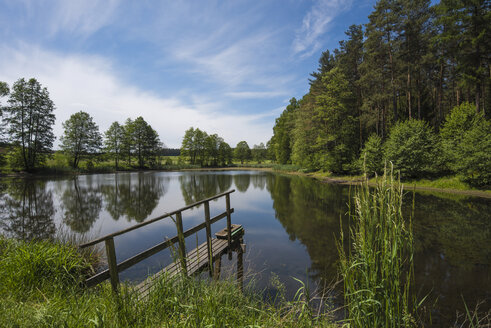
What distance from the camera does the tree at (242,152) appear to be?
78.4 metres

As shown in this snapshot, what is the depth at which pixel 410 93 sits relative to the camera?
72.4 ft

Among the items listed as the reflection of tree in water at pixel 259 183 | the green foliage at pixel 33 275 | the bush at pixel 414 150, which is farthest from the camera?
the reflection of tree in water at pixel 259 183

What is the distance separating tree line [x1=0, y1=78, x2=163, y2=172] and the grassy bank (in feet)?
130

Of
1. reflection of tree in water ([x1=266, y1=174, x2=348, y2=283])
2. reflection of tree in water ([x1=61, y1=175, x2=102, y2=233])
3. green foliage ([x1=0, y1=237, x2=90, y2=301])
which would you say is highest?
green foliage ([x1=0, y1=237, x2=90, y2=301])

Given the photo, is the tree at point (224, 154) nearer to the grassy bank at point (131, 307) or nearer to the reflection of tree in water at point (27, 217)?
the reflection of tree in water at point (27, 217)

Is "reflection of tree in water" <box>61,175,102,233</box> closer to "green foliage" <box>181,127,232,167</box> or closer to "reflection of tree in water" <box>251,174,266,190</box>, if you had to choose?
"reflection of tree in water" <box>251,174,266,190</box>

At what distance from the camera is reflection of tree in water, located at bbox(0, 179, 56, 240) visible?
815 centimetres

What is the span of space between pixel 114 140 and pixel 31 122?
18.5 m

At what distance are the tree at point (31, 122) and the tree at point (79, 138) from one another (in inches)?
356

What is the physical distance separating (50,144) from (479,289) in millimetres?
47793

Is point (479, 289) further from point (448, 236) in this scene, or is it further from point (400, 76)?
point (400, 76)

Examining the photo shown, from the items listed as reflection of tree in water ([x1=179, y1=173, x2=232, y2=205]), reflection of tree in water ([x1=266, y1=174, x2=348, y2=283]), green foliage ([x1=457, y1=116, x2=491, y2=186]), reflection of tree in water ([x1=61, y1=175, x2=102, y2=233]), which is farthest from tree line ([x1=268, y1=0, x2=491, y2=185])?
reflection of tree in water ([x1=61, y1=175, x2=102, y2=233])

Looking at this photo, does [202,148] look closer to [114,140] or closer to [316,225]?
[114,140]

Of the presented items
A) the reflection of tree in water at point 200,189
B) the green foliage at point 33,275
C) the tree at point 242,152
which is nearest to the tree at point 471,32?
the reflection of tree in water at point 200,189
